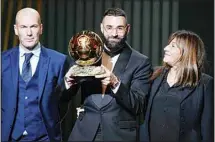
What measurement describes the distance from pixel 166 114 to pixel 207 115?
10.9 inches

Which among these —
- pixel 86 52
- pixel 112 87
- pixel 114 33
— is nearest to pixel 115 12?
pixel 114 33

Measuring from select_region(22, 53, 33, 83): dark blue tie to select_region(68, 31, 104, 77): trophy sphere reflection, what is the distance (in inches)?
15.8

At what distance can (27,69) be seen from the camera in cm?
295

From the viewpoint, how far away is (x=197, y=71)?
285 cm

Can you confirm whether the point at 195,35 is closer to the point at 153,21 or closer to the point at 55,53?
the point at 153,21

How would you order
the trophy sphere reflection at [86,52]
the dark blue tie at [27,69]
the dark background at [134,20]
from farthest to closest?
the dark background at [134,20] → the dark blue tie at [27,69] → the trophy sphere reflection at [86,52]

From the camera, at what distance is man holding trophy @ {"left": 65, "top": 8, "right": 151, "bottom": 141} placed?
2703 mm

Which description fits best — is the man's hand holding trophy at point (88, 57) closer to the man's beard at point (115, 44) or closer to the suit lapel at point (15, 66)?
the man's beard at point (115, 44)

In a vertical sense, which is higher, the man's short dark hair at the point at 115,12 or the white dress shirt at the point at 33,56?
the man's short dark hair at the point at 115,12

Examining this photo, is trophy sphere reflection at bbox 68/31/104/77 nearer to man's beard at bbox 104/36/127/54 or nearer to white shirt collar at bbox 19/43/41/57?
man's beard at bbox 104/36/127/54

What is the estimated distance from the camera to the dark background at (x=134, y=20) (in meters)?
3.07

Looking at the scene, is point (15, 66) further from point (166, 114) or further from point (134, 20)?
point (166, 114)

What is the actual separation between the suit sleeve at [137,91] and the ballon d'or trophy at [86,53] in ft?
0.67

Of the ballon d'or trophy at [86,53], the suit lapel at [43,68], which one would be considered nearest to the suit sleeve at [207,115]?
the ballon d'or trophy at [86,53]
